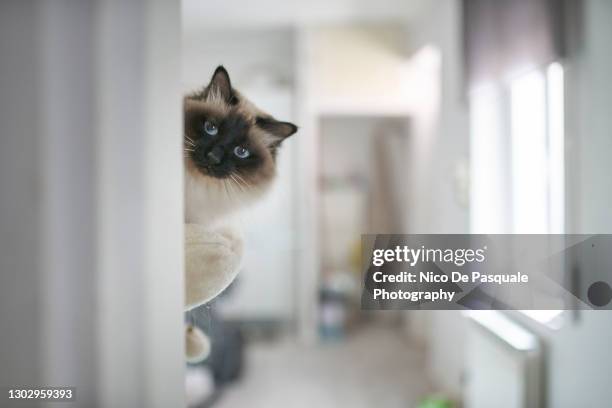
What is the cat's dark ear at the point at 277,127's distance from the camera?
519mm

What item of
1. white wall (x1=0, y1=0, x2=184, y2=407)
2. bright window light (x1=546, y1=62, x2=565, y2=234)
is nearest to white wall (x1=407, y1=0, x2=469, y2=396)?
bright window light (x1=546, y1=62, x2=565, y2=234)

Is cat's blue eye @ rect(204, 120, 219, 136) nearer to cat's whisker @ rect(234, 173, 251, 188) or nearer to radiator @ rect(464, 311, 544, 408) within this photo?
cat's whisker @ rect(234, 173, 251, 188)

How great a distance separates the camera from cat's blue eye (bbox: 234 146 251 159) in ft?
1.69

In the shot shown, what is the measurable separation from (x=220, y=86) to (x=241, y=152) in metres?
0.09

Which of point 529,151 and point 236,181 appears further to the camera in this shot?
point 529,151

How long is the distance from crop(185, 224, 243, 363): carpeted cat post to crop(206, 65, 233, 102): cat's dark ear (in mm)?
165

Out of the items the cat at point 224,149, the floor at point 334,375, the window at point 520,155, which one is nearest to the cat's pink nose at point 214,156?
the cat at point 224,149

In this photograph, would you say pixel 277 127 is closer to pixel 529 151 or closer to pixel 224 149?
pixel 224 149

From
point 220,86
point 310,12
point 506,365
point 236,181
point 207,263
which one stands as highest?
point 310,12

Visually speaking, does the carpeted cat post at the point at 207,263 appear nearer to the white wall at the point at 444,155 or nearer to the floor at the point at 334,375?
the white wall at the point at 444,155

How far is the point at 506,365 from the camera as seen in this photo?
96 cm

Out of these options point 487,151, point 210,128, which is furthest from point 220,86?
point 487,151

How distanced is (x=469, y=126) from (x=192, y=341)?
1.00 m

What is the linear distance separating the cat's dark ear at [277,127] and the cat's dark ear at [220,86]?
0.05 metres
